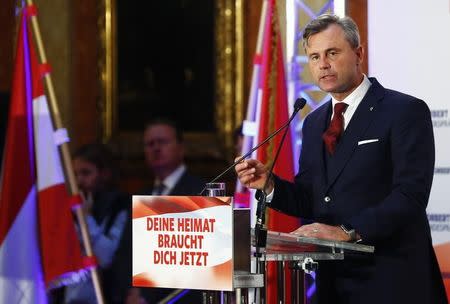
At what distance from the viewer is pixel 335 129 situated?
2926 mm

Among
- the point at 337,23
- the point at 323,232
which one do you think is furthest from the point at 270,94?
the point at 323,232

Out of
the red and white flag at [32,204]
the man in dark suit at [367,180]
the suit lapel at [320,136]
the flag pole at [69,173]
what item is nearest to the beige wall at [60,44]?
the flag pole at [69,173]

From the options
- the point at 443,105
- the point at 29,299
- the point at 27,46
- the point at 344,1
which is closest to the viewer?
the point at 443,105

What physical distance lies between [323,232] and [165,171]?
7.32ft

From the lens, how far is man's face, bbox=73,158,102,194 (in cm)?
502

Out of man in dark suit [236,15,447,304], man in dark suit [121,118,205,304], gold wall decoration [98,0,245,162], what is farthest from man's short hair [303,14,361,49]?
gold wall decoration [98,0,245,162]

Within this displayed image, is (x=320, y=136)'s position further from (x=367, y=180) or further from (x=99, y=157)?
(x=99, y=157)

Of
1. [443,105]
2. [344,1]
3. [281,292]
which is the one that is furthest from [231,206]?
[344,1]

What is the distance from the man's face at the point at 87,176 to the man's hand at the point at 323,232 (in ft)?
8.42

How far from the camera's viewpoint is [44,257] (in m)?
4.62

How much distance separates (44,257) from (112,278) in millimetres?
368

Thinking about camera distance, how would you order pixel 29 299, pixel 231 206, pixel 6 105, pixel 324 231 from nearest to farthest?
1. pixel 231 206
2. pixel 324 231
3. pixel 29 299
4. pixel 6 105

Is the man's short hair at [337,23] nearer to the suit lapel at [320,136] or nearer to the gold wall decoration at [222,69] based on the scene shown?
the suit lapel at [320,136]

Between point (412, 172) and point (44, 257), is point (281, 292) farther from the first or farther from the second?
point (44, 257)
